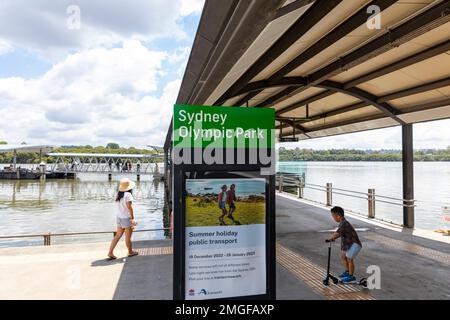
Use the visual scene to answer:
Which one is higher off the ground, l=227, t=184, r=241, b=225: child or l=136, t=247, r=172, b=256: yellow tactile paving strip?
l=227, t=184, r=241, b=225: child

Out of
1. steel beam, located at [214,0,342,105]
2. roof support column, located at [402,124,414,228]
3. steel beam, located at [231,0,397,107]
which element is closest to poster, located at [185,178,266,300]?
steel beam, located at [214,0,342,105]

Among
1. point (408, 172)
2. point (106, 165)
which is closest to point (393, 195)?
point (408, 172)

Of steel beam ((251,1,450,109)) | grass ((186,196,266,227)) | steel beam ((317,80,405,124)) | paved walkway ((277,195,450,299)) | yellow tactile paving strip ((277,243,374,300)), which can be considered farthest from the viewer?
steel beam ((317,80,405,124))

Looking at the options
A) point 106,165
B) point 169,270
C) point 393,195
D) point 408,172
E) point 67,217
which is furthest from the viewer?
point 106,165

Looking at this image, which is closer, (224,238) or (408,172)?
(224,238)

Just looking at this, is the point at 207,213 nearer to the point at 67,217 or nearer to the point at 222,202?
the point at 222,202

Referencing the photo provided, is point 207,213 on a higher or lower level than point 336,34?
lower

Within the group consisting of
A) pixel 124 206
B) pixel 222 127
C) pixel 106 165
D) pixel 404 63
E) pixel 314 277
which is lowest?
pixel 314 277

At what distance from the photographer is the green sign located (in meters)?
3.16

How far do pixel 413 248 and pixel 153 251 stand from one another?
18.3 feet

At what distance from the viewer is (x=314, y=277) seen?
516 cm

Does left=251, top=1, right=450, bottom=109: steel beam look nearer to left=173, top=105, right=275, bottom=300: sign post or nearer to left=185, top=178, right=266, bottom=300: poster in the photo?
left=173, top=105, right=275, bottom=300: sign post

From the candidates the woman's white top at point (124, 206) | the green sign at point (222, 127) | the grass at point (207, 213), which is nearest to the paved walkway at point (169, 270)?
the woman's white top at point (124, 206)

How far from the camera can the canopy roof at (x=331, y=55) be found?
8.68 ft
